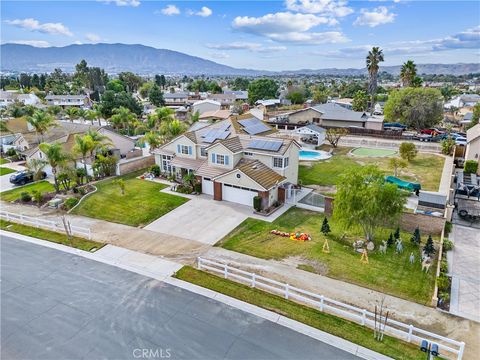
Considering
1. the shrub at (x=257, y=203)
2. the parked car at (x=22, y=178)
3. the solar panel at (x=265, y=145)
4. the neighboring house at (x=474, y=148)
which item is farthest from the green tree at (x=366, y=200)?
the parked car at (x=22, y=178)

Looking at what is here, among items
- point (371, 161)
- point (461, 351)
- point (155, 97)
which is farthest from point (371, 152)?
point (155, 97)

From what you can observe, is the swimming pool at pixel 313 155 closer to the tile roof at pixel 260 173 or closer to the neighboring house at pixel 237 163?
the neighboring house at pixel 237 163

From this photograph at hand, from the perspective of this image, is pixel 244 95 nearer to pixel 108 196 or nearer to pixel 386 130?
pixel 386 130

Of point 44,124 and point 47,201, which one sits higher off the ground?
point 44,124

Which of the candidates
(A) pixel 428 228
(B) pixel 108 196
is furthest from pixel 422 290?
(B) pixel 108 196

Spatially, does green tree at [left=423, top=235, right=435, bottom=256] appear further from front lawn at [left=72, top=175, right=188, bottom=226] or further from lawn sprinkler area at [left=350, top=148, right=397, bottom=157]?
lawn sprinkler area at [left=350, top=148, right=397, bottom=157]

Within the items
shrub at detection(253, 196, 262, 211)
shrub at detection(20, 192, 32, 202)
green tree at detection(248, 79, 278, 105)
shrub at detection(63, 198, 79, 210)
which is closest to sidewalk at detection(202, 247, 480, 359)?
shrub at detection(253, 196, 262, 211)

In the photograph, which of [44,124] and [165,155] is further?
[44,124]
